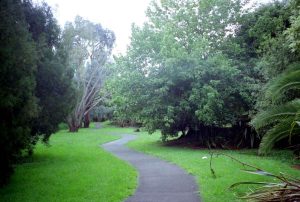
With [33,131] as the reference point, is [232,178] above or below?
below

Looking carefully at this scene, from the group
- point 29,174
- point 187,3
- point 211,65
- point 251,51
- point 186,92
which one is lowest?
point 29,174

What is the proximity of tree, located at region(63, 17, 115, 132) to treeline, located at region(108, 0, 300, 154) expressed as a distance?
2130cm

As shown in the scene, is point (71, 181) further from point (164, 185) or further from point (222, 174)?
point (222, 174)

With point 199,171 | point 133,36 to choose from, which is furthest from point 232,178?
point 133,36

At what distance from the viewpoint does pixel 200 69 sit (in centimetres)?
2052

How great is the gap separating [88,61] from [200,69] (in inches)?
1255

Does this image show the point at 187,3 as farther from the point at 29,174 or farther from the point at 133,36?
the point at 29,174

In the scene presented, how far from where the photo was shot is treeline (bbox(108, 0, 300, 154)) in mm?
20109

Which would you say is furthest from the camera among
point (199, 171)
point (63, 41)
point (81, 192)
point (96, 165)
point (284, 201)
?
point (63, 41)

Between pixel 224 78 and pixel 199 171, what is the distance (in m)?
9.96

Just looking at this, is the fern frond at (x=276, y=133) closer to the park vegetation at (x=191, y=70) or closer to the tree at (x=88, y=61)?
the park vegetation at (x=191, y=70)

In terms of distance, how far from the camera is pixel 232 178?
10641 mm

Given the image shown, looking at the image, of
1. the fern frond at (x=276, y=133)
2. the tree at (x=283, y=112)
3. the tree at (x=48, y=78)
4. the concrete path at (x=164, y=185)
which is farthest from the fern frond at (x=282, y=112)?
the tree at (x=48, y=78)

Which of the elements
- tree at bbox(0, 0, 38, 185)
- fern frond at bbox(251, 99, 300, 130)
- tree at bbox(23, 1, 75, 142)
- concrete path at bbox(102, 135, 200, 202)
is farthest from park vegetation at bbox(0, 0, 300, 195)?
fern frond at bbox(251, 99, 300, 130)
